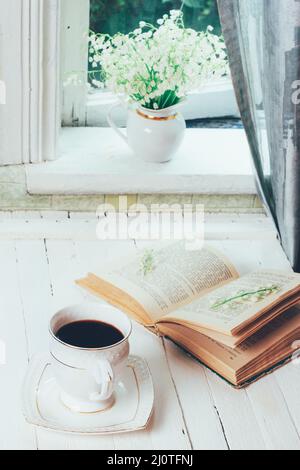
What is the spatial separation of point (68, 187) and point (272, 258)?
447mm

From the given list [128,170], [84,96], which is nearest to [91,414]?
[128,170]

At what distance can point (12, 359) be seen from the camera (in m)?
1.16

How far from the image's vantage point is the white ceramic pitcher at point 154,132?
159 centimetres

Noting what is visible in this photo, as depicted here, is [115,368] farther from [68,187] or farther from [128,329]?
[68,187]

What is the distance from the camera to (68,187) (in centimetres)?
161

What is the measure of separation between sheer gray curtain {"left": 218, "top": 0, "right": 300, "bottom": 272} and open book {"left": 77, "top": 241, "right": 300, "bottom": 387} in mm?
203

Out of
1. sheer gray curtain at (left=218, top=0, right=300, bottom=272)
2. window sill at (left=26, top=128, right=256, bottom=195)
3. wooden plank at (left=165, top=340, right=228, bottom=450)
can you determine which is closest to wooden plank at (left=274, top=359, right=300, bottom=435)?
wooden plank at (left=165, top=340, right=228, bottom=450)

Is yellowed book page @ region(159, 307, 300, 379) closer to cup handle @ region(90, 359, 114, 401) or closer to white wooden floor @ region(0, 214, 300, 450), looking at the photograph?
white wooden floor @ region(0, 214, 300, 450)

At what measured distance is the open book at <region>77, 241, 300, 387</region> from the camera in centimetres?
115

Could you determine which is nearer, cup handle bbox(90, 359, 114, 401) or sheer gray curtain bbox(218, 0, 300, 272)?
cup handle bbox(90, 359, 114, 401)

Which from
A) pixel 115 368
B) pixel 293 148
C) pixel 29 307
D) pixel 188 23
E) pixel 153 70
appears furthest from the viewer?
pixel 188 23

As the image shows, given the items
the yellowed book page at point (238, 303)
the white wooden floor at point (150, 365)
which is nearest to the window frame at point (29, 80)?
the white wooden floor at point (150, 365)

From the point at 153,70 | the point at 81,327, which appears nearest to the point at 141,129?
the point at 153,70

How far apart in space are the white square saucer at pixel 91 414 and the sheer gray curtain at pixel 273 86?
0.51 meters
